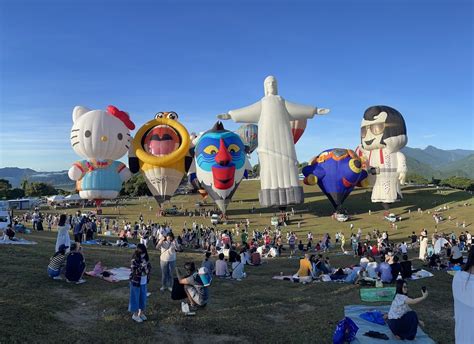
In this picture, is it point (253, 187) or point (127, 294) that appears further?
point (253, 187)

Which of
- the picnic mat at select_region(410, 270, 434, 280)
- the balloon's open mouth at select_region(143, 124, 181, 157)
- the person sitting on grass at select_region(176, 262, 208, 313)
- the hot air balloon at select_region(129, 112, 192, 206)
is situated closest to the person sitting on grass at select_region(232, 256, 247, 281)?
the person sitting on grass at select_region(176, 262, 208, 313)

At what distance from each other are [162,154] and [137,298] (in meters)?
32.2

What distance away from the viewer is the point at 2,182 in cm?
8338

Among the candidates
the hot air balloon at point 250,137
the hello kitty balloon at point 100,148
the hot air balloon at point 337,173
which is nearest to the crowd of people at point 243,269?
the hot air balloon at point 337,173

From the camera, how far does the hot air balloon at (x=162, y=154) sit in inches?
1555

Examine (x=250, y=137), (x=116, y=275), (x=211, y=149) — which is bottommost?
(x=116, y=275)

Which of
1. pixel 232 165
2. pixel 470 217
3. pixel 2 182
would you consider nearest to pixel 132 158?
pixel 232 165

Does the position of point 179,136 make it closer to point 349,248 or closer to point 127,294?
point 349,248

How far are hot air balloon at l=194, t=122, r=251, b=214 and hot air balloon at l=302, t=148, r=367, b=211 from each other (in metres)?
7.03

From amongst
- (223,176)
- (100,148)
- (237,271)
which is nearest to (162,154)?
(100,148)

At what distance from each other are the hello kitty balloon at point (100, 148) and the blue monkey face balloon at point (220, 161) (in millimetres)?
8365

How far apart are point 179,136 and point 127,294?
103 ft

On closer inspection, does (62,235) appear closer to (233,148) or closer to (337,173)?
(233,148)

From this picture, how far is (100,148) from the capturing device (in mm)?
38625
